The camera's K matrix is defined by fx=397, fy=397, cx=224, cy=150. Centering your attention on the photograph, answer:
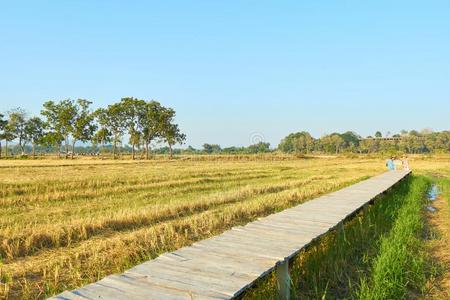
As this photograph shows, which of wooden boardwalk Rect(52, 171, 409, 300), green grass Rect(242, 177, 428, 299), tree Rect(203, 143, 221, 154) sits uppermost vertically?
tree Rect(203, 143, 221, 154)

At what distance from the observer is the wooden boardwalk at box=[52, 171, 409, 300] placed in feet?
10.4

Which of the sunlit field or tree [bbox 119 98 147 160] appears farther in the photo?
tree [bbox 119 98 147 160]

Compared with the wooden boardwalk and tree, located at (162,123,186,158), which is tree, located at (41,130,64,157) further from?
the wooden boardwalk

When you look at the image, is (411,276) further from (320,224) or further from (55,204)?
(55,204)

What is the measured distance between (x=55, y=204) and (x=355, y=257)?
9.19m

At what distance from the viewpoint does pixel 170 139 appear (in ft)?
237

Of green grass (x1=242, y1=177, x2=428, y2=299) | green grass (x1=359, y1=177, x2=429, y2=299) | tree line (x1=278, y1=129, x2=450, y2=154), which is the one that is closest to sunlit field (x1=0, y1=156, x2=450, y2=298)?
green grass (x1=242, y1=177, x2=428, y2=299)

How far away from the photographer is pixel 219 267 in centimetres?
385

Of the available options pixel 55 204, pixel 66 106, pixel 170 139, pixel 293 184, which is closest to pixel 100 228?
pixel 55 204

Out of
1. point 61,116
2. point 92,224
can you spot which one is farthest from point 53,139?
point 92,224

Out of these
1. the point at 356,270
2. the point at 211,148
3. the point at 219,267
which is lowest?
the point at 356,270

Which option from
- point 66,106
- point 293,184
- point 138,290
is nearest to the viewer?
point 138,290

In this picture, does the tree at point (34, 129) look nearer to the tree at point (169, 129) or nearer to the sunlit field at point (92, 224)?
the tree at point (169, 129)

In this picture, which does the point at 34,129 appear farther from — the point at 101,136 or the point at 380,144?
the point at 380,144
